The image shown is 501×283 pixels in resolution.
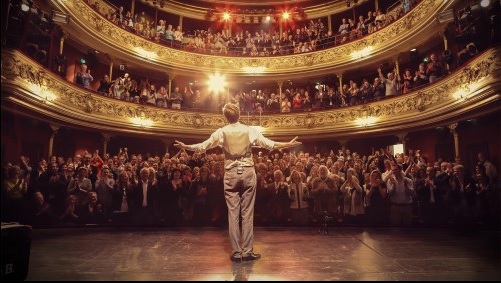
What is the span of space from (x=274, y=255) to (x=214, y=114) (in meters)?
11.8

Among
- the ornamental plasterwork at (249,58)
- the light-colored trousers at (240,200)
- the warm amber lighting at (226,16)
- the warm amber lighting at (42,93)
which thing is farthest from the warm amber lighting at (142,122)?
the light-colored trousers at (240,200)

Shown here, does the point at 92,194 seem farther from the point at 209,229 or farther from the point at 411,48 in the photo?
A: the point at 411,48

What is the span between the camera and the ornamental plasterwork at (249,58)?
11359 mm

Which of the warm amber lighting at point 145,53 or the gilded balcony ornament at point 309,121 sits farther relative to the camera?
the gilded balcony ornament at point 309,121

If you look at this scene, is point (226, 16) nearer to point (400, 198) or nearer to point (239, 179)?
point (400, 198)

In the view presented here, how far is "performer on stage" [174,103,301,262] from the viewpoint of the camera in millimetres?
3281

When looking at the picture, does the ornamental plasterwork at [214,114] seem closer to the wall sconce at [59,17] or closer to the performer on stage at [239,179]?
the wall sconce at [59,17]

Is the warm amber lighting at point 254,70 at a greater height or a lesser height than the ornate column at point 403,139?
greater

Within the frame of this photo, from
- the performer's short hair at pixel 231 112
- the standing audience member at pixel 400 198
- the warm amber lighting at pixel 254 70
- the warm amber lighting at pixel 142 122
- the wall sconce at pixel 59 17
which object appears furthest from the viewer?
the warm amber lighting at pixel 254 70

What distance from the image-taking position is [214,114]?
14789 millimetres

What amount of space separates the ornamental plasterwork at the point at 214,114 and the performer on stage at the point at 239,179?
638cm

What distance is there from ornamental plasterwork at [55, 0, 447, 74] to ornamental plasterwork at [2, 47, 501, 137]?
8.58 ft

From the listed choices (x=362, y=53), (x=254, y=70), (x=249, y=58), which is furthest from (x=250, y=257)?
(x=249, y=58)

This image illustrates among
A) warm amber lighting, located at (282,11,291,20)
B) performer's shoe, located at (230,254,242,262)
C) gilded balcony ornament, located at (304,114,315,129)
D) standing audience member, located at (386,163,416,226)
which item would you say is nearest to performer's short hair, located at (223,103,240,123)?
performer's shoe, located at (230,254,242,262)
